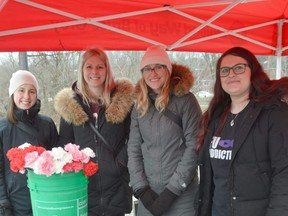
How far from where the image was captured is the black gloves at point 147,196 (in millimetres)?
2542

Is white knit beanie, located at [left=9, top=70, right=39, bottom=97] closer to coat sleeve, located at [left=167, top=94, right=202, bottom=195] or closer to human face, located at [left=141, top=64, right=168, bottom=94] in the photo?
human face, located at [left=141, top=64, right=168, bottom=94]

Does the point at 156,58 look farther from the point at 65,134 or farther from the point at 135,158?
the point at 65,134

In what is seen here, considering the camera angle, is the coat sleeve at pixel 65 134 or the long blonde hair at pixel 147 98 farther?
the coat sleeve at pixel 65 134

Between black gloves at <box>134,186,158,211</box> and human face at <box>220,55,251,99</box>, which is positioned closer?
human face at <box>220,55,251,99</box>

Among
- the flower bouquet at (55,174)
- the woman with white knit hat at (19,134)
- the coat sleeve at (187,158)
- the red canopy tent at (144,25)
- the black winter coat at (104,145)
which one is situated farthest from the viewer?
the red canopy tent at (144,25)

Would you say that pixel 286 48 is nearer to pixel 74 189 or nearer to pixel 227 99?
pixel 227 99

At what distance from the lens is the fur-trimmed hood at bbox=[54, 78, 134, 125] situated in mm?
2768

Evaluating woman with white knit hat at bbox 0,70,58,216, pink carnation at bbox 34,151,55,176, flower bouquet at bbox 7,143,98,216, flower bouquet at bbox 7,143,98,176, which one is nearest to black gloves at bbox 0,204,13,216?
woman with white knit hat at bbox 0,70,58,216

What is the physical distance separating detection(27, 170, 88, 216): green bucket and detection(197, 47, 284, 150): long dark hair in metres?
0.79

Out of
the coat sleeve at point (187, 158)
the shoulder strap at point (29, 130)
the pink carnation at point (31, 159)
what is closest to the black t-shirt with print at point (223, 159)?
the coat sleeve at point (187, 158)

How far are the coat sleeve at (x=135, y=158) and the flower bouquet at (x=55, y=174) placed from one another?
554 mm

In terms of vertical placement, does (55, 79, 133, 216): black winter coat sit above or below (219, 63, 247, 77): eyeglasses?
below

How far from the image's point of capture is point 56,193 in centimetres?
203

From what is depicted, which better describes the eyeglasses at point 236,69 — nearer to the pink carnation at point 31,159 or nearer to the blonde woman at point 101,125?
the blonde woman at point 101,125
